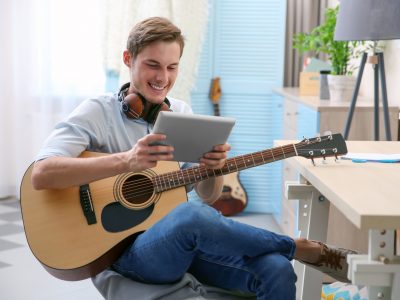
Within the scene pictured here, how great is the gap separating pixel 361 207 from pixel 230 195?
10.5 feet

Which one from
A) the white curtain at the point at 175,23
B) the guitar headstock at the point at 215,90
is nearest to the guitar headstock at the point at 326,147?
the white curtain at the point at 175,23

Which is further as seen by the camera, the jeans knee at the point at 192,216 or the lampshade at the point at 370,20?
the lampshade at the point at 370,20

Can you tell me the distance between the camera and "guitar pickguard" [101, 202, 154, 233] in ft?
6.55

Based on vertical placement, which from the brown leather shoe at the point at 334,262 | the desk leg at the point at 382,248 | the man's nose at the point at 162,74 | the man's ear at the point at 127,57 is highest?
the man's ear at the point at 127,57

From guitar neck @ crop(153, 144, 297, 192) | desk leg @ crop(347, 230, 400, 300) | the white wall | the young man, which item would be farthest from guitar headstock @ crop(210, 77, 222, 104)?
desk leg @ crop(347, 230, 400, 300)

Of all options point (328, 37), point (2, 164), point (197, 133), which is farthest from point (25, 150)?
point (197, 133)

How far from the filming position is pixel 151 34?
2076mm

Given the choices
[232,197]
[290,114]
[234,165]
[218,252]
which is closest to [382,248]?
[218,252]

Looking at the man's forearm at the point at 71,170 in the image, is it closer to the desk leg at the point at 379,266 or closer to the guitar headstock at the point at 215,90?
the desk leg at the point at 379,266

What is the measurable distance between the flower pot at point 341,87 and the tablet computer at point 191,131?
177 centimetres

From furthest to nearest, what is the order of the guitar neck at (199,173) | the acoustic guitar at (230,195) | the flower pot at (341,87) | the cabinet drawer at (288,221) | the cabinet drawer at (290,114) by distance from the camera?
1. the acoustic guitar at (230,195)
2. the cabinet drawer at (290,114)
3. the cabinet drawer at (288,221)
4. the flower pot at (341,87)
5. the guitar neck at (199,173)

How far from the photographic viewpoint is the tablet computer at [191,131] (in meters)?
1.72

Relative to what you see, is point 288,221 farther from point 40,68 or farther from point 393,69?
point 40,68

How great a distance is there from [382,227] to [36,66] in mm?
3725
